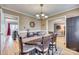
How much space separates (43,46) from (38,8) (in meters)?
0.69

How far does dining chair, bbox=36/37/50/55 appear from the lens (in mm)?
1889

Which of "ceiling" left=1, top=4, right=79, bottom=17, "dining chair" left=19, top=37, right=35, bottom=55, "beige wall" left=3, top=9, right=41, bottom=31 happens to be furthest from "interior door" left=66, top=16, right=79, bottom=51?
"dining chair" left=19, top=37, right=35, bottom=55

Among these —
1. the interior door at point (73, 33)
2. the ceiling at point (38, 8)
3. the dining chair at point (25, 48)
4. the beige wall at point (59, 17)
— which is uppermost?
the ceiling at point (38, 8)

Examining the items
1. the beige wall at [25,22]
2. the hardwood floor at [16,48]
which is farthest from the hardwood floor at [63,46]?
the beige wall at [25,22]

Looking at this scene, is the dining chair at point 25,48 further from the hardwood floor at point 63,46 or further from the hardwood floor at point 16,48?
the hardwood floor at point 63,46

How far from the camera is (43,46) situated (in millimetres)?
1903

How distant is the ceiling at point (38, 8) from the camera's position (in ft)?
5.98

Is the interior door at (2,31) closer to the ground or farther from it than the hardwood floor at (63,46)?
farther from it

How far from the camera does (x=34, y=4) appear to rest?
1831 millimetres

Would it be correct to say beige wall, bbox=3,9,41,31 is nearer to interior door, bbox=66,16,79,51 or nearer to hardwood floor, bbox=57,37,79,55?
hardwood floor, bbox=57,37,79,55

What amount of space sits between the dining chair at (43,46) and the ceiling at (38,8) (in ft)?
1.58

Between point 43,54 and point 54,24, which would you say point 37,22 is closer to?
point 54,24

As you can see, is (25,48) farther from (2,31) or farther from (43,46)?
(2,31)
